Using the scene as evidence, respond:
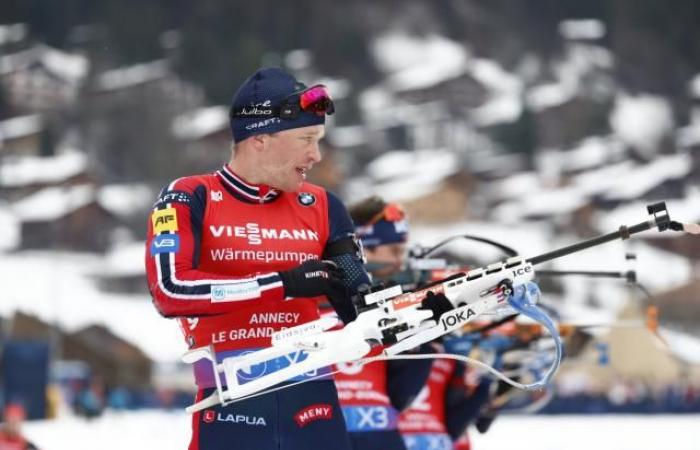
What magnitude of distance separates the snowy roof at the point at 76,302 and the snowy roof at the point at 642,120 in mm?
55449

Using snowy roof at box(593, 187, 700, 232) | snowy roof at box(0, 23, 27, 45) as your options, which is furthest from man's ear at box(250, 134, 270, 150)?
snowy roof at box(0, 23, 27, 45)

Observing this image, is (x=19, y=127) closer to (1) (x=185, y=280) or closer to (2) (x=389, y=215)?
(2) (x=389, y=215)

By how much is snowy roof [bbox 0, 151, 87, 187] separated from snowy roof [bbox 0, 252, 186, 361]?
13.6 meters

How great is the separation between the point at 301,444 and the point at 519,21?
6184 inches

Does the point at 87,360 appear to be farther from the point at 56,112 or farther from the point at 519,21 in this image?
the point at 519,21

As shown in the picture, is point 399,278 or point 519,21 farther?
point 519,21

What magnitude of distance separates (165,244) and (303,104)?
74 centimetres

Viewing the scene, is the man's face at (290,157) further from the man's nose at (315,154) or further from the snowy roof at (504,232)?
the snowy roof at (504,232)

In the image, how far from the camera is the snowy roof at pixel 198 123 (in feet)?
360

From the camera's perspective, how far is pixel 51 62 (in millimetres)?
124812

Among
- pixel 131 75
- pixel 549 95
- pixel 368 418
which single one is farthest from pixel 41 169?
pixel 368 418

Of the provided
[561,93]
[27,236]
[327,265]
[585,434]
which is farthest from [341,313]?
[561,93]

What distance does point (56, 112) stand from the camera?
116 meters

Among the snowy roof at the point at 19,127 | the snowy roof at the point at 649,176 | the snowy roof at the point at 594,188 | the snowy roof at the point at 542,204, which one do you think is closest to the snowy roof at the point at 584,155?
the snowy roof at the point at 594,188
